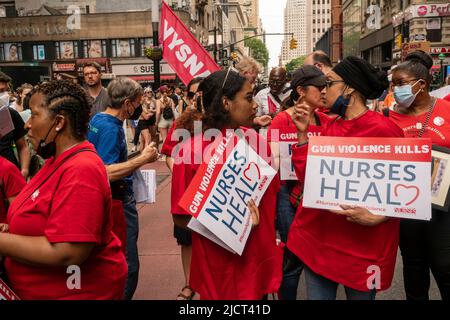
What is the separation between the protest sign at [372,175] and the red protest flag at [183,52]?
9.39 ft

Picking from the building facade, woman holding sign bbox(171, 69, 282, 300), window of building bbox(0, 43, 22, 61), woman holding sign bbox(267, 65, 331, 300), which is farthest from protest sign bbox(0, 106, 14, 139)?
window of building bbox(0, 43, 22, 61)

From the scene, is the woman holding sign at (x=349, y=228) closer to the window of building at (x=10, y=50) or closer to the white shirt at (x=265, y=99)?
the white shirt at (x=265, y=99)

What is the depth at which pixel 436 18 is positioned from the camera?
3506 cm

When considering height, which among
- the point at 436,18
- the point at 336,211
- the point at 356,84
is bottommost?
the point at 336,211

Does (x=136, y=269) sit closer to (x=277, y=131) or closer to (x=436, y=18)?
(x=277, y=131)

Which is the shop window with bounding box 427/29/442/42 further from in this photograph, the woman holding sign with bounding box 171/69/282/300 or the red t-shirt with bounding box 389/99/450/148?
the woman holding sign with bounding box 171/69/282/300

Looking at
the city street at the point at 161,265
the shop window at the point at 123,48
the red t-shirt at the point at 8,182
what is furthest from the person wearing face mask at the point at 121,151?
the shop window at the point at 123,48

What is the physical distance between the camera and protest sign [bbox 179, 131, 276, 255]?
240 cm

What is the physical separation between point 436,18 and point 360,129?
36708 millimetres

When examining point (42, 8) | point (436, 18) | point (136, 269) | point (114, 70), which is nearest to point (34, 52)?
point (42, 8)

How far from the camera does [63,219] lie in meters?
2.03

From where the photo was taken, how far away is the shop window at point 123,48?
4575cm

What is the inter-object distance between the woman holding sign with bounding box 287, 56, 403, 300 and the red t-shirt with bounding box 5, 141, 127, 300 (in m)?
1.17

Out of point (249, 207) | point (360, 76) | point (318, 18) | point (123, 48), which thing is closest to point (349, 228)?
point (249, 207)
